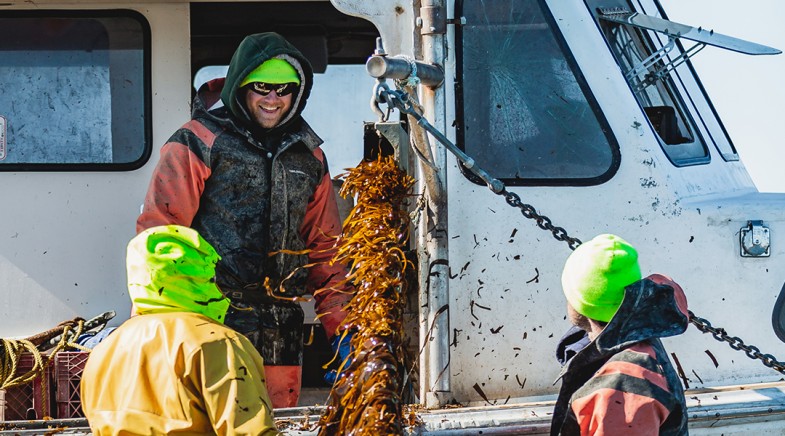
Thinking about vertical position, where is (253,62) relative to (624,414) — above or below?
above

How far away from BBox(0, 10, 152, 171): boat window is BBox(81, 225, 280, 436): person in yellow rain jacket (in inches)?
84.0

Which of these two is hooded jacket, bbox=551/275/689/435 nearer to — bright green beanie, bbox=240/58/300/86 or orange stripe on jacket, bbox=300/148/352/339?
orange stripe on jacket, bbox=300/148/352/339

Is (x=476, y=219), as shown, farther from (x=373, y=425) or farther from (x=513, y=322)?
(x=373, y=425)

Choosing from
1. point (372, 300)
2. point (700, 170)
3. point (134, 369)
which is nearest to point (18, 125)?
point (372, 300)

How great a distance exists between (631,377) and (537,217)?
3.69 ft

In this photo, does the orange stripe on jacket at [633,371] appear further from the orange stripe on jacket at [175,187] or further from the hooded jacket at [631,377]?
the orange stripe on jacket at [175,187]

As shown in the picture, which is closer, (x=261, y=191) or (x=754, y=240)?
(x=754, y=240)

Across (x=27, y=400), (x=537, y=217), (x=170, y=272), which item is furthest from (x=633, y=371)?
(x=27, y=400)

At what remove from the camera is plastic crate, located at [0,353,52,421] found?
4355 mm

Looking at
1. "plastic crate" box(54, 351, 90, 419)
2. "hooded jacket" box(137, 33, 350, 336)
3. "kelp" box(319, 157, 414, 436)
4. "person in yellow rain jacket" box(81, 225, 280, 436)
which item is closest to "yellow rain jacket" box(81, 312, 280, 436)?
"person in yellow rain jacket" box(81, 225, 280, 436)

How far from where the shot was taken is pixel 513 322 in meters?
4.29

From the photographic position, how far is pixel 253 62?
457cm

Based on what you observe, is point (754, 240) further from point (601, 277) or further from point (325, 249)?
point (325, 249)

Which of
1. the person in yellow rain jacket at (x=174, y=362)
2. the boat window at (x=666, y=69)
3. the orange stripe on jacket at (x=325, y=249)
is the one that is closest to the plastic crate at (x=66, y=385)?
the orange stripe on jacket at (x=325, y=249)
